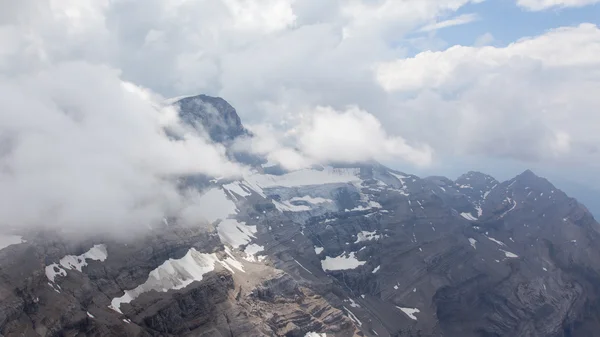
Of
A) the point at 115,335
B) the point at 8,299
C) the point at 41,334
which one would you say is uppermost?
the point at 8,299

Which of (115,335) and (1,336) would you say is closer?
(1,336)

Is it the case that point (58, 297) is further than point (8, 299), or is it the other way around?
point (58, 297)

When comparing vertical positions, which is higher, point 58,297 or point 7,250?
point 7,250

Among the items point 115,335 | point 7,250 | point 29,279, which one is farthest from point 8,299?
point 115,335

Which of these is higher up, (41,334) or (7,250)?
(7,250)

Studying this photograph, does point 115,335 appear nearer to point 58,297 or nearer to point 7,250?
point 58,297

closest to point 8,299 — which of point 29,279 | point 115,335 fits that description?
point 29,279

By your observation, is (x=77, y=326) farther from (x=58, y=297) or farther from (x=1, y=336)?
(x=1, y=336)

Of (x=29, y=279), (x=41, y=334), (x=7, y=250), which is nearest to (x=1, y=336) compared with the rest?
(x=41, y=334)
